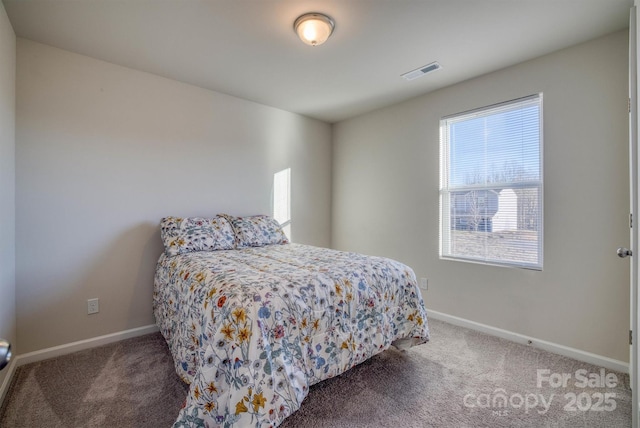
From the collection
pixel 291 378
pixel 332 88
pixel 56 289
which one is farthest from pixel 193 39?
pixel 291 378

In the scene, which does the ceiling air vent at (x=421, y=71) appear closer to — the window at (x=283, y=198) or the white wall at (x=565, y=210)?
the white wall at (x=565, y=210)

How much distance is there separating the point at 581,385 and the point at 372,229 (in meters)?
2.31

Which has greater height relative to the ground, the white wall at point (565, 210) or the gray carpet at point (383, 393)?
the white wall at point (565, 210)

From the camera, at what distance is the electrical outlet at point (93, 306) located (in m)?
2.47

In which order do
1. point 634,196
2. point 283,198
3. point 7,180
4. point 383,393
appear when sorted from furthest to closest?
1. point 283,198
2. point 7,180
3. point 383,393
4. point 634,196

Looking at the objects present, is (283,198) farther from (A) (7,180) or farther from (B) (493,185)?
(A) (7,180)

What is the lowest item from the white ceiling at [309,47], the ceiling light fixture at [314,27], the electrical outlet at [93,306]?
the electrical outlet at [93,306]

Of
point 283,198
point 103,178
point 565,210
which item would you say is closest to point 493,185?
point 565,210

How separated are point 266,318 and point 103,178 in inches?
81.7

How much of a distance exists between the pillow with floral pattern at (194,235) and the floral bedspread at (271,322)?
13cm

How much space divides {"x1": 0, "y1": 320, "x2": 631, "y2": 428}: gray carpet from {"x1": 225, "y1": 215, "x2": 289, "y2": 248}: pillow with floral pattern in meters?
1.14

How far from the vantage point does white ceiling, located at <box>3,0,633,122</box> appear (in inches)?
73.3

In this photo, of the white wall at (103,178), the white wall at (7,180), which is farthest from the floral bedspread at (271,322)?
the white wall at (7,180)

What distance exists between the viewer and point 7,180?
1.96 meters
